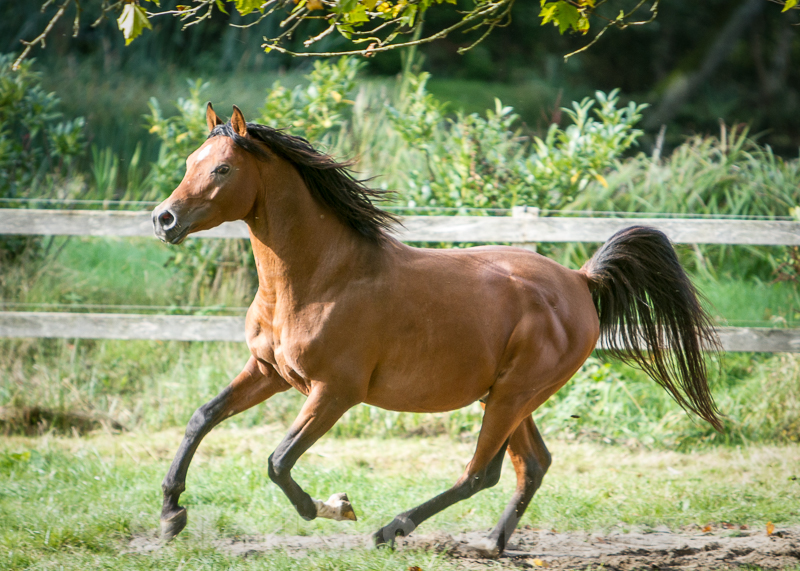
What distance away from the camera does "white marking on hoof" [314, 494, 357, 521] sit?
3.29 meters

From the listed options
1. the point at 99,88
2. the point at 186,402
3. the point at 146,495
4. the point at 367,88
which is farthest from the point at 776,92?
the point at 146,495

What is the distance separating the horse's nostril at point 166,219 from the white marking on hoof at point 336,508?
54.7 inches

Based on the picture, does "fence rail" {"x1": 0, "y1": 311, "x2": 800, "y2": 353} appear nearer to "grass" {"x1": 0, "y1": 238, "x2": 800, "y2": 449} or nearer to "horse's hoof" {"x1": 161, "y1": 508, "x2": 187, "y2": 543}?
"grass" {"x1": 0, "y1": 238, "x2": 800, "y2": 449}

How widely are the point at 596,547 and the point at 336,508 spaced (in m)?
1.40

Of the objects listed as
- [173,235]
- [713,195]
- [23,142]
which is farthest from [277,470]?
[713,195]

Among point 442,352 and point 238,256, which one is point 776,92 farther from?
point 442,352

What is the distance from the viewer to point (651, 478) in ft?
15.8

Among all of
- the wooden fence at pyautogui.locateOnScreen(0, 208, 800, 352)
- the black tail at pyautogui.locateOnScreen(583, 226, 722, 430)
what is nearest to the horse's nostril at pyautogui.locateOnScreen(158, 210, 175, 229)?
the black tail at pyautogui.locateOnScreen(583, 226, 722, 430)

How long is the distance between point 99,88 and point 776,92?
1310 centimetres

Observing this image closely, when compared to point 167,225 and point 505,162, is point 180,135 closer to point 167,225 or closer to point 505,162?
point 505,162

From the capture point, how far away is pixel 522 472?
148 inches

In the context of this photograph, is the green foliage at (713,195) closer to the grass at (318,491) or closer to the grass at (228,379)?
the grass at (228,379)

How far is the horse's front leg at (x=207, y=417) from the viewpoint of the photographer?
10.9 ft

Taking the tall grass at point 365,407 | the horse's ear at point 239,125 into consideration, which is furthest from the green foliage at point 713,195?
the horse's ear at point 239,125
